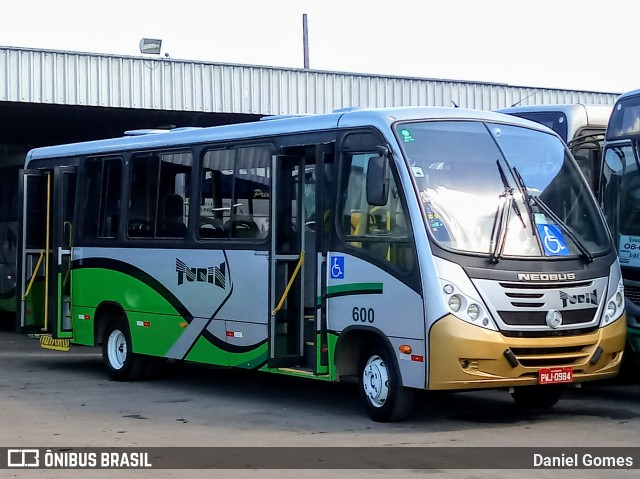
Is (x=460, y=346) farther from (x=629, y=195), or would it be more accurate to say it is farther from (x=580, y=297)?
(x=629, y=195)

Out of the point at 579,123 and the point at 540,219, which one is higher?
the point at 579,123

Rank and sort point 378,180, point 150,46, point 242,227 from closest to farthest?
point 378,180 → point 242,227 → point 150,46

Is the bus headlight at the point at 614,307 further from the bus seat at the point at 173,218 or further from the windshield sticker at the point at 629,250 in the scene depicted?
the bus seat at the point at 173,218

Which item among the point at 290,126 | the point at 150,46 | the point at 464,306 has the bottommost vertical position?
the point at 464,306

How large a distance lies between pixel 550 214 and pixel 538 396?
2013mm

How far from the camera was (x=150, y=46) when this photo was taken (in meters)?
24.8

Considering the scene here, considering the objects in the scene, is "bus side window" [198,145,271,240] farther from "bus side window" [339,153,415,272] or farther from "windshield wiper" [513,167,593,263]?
"windshield wiper" [513,167,593,263]

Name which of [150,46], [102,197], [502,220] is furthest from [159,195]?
[150,46]

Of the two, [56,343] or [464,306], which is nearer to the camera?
[464,306]

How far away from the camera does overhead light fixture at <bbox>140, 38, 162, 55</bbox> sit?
24719 mm

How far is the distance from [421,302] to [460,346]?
53cm

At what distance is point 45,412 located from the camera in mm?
12383

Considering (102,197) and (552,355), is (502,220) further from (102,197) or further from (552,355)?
(102,197)

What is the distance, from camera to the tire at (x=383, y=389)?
1104cm
